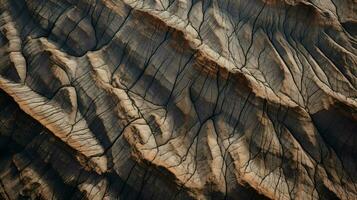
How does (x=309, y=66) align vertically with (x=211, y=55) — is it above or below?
above

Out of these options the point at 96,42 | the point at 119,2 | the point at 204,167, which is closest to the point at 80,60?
the point at 96,42

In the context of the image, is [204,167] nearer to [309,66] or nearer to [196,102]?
[196,102]

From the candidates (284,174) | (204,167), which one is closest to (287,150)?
(284,174)

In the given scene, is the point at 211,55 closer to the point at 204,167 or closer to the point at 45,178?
the point at 204,167

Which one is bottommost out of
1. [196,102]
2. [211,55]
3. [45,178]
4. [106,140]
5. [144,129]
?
[45,178]

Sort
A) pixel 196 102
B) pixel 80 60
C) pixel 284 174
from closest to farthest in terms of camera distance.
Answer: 1. pixel 284 174
2. pixel 196 102
3. pixel 80 60

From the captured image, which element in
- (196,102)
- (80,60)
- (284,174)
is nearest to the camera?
(284,174)

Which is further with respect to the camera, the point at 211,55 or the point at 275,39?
the point at 275,39
